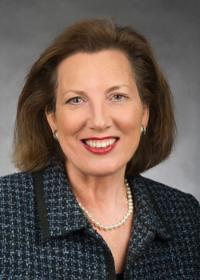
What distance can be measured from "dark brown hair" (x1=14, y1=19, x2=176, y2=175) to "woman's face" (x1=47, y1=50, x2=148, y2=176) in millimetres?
37

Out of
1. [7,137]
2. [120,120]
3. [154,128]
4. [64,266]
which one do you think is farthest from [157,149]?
[7,137]

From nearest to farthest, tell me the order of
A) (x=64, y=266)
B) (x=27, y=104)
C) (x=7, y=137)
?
(x=64, y=266)
(x=27, y=104)
(x=7, y=137)

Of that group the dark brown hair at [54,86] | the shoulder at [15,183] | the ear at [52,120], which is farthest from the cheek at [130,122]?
the shoulder at [15,183]

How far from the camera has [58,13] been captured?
12.6 ft

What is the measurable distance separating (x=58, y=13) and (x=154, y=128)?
1346 millimetres

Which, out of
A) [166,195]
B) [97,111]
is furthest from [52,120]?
[166,195]

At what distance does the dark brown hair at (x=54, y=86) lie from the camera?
7.89 ft

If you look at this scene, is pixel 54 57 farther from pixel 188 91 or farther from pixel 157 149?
pixel 188 91

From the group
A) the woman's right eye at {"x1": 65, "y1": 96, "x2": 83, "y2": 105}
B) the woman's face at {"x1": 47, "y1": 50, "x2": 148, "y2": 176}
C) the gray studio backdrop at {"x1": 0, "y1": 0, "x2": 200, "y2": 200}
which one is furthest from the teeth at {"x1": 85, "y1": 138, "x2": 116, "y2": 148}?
the gray studio backdrop at {"x1": 0, "y1": 0, "x2": 200, "y2": 200}

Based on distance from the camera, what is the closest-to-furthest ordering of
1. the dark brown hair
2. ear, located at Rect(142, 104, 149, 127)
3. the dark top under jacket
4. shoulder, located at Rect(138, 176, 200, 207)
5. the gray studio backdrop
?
the dark top under jacket, the dark brown hair, ear, located at Rect(142, 104, 149, 127), shoulder, located at Rect(138, 176, 200, 207), the gray studio backdrop

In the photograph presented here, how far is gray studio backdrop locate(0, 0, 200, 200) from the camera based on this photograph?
150 inches

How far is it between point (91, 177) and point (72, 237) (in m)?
0.19

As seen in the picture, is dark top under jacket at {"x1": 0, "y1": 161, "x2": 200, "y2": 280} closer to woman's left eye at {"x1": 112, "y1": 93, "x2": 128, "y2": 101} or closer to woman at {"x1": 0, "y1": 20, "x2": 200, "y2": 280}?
woman at {"x1": 0, "y1": 20, "x2": 200, "y2": 280}

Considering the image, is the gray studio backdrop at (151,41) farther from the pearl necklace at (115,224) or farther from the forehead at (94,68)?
the forehead at (94,68)
